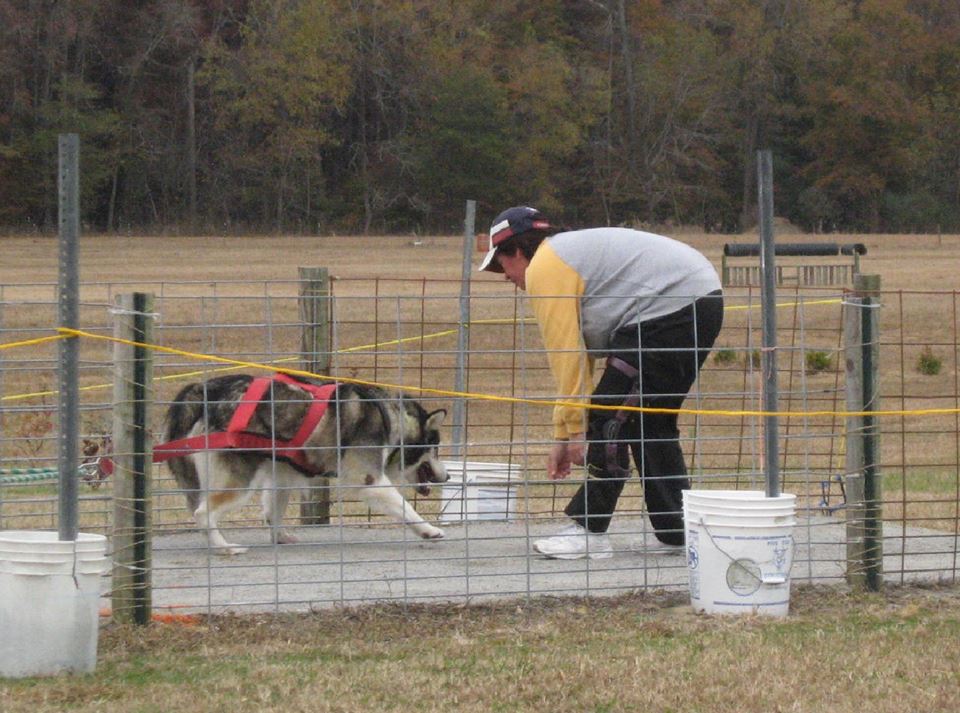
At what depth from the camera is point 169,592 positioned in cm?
634

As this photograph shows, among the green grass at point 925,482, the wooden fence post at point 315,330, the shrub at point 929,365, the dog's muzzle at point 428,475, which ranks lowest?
the green grass at point 925,482

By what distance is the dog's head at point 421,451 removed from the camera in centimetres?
787

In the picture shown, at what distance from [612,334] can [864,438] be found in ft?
3.75

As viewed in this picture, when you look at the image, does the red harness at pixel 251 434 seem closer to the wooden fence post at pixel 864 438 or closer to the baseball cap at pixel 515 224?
the baseball cap at pixel 515 224

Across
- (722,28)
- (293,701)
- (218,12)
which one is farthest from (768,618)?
(722,28)

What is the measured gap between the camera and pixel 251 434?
22.9 feet

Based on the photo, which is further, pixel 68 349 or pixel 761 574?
pixel 761 574

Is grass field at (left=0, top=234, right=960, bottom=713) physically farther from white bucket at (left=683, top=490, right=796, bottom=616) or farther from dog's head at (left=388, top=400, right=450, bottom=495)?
dog's head at (left=388, top=400, right=450, bottom=495)

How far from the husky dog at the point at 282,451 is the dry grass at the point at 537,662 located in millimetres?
1229

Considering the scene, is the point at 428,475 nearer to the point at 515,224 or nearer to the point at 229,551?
the point at 229,551

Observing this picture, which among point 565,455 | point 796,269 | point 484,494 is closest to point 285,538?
point 484,494

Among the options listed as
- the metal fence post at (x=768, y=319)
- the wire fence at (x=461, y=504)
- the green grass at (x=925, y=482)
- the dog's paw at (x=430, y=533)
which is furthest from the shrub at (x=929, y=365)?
the metal fence post at (x=768, y=319)

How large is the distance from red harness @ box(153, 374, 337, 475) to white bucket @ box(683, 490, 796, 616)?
1915 mm

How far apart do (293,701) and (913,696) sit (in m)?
1.91
